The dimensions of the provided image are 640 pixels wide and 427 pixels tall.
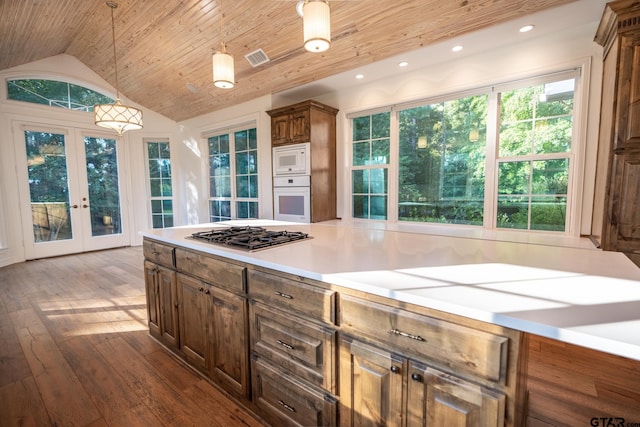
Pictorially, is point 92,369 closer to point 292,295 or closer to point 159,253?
point 159,253

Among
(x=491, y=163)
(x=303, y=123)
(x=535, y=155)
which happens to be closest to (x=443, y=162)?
(x=491, y=163)

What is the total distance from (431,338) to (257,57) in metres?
3.77

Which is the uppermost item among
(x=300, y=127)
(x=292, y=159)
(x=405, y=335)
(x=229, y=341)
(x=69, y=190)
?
(x=300, y=127)

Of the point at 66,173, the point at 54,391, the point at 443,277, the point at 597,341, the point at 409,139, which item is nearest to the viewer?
the point at 597,341

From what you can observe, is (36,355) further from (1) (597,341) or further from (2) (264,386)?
(1) (597,341)

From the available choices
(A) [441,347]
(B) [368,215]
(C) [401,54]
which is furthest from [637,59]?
(B) [368,215]

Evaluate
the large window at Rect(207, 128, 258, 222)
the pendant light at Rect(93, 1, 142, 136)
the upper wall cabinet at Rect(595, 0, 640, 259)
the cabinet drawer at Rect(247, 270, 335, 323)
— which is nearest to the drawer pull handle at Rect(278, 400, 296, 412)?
the cabinet drawer at Rect(247, 270, 335, 323)

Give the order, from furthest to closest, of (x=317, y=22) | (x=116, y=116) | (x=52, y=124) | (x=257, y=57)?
(x=52, y=124) < (x=257, y=57) < (x=116, y=116) < (x=317, y=22)

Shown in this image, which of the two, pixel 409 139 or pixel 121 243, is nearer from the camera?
pixel 409 139

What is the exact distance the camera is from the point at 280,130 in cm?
407

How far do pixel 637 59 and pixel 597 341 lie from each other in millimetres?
2392

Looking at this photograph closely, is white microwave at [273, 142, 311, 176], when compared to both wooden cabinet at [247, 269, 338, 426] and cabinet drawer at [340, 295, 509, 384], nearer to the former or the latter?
wooden cabinet at [247, 269, 338, 426]

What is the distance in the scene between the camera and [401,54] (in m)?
3.02

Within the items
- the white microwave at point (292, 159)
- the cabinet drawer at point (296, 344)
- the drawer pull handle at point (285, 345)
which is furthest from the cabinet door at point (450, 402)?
the white microwave at point (292, 159)
